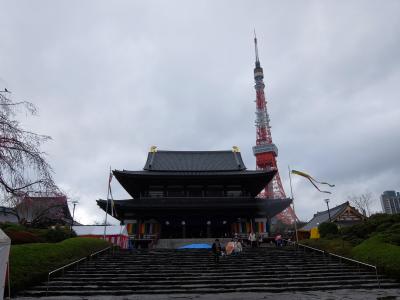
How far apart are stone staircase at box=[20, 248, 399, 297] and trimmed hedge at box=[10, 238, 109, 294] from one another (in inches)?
17.8

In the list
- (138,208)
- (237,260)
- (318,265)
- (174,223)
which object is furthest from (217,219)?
(318,265)

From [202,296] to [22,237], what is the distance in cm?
1187

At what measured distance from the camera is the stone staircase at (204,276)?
41.0 feet

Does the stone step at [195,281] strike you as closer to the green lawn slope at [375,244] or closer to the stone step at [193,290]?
the stone step at [193,290]

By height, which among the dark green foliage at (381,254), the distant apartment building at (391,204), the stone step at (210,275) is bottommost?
the stone step at (210,275)

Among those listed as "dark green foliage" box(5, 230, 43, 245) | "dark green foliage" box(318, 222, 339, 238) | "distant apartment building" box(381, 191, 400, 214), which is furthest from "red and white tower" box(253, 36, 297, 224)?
"distant apartment building" box(381, 191, 400, 214)

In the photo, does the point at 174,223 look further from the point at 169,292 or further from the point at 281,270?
the point at 169,292

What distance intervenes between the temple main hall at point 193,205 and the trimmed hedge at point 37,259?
1262 centimetres

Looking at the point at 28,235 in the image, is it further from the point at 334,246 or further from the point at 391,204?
the point at 391,204

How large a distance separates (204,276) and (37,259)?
285 inches

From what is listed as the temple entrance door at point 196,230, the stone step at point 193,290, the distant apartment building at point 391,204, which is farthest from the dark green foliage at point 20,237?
the distant apartment building at point 391,204

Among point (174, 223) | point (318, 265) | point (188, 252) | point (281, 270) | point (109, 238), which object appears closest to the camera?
point (281, 270)

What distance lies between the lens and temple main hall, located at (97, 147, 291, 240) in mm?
30625

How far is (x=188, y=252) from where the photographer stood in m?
20.9
